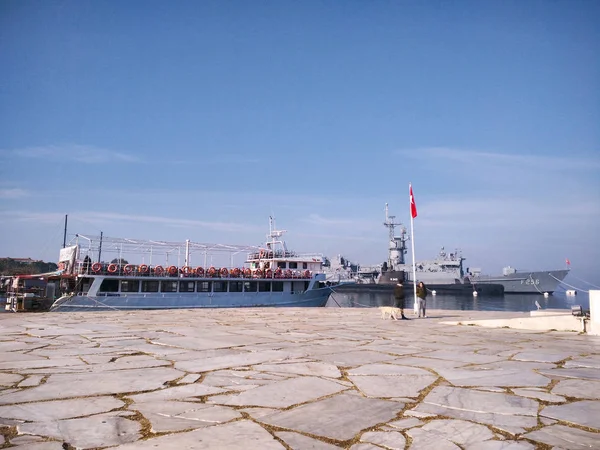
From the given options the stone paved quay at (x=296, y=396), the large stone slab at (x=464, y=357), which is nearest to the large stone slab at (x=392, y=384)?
the stone paved quay at (x=296, y=396)

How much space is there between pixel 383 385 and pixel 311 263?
35460 mm

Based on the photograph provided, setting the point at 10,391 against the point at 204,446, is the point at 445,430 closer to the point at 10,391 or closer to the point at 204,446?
the point at 204,446

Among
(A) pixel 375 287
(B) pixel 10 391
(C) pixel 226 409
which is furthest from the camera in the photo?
(A) pixel 375 287

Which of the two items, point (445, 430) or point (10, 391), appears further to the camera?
point (10, 391)

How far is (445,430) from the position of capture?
2.84m

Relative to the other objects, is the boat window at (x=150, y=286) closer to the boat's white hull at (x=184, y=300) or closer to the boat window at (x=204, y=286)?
the boat's white hull at (x=184, y=300)

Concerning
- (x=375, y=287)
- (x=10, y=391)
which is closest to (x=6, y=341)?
(x=10, y=391)

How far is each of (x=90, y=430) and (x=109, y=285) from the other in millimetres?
29806

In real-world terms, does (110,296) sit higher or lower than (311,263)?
lower

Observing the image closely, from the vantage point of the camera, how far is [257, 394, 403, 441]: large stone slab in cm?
284

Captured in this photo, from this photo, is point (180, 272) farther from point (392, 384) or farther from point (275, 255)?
point (392, 384)

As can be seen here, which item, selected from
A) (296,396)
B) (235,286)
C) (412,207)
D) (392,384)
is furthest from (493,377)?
(235,286)

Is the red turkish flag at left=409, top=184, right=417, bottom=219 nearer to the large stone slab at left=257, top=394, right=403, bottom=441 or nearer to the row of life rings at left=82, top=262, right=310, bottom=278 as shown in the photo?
the large stone slab at left=257, top=394, right=403, bottom=441

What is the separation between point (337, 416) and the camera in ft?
10.3
